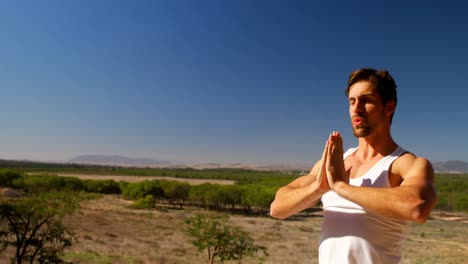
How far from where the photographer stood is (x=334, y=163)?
180cm

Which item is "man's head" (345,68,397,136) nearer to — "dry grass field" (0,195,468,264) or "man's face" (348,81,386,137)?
"man's face" (348,81,386,137)

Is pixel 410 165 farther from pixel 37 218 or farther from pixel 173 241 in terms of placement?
pixel 173 241

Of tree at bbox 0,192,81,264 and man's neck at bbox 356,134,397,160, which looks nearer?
man's neck at bbox 356,134,397,160

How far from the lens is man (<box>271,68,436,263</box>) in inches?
62.4

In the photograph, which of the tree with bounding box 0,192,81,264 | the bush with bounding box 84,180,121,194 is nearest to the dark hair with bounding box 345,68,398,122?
the tree with bounding box 0,192,81,264

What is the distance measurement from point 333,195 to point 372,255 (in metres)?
0.36

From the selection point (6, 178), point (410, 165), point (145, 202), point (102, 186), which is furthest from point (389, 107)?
point (6, 178)

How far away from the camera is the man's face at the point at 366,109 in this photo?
1883 mm

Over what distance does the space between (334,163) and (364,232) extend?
376 millimetres

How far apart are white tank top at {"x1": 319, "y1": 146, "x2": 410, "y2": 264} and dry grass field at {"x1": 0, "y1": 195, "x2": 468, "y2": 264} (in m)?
27.9

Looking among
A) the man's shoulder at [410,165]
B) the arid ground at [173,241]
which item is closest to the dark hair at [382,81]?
the man's shoulder at [410,165]

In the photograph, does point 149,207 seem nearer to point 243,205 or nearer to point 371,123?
point 243,205

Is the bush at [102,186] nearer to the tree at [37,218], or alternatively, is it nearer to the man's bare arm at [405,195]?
the tree at [37,218]

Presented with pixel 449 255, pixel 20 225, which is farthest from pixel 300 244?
pixel 20 225
